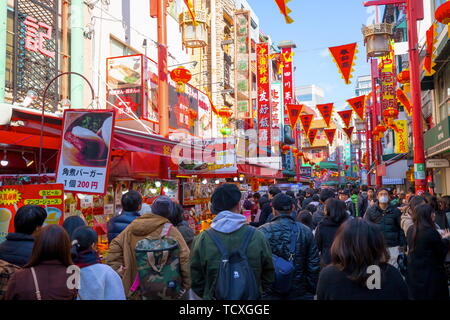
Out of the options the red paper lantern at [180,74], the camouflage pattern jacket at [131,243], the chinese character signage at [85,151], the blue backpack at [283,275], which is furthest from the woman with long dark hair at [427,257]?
the red paper lantern at [180,74]

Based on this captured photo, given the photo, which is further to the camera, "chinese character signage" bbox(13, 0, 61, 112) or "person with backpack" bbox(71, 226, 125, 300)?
"chinese character signage" bbox(13, 0, 61, 112)

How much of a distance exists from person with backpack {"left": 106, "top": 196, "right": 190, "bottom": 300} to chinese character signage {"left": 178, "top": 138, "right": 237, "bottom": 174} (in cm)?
686

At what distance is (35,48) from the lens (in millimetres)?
10523

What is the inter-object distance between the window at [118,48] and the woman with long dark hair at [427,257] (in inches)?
503

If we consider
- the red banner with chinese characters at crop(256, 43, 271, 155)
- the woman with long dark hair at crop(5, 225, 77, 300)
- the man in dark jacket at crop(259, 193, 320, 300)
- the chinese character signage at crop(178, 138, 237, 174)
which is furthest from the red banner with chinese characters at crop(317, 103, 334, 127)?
the woman with long dark hair at crop(5, 225, 77, 300)

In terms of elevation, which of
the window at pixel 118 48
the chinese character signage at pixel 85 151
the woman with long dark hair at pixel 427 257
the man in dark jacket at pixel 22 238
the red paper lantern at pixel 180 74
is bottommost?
the woman with long dark hair at pixel 427 257

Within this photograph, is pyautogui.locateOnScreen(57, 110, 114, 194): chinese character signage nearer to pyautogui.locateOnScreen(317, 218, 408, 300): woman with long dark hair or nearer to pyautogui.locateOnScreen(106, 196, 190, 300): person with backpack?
pyautogui.locateOnScreen(106, 196, 190, 300): person with backpack

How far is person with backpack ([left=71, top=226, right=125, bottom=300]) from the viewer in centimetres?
325

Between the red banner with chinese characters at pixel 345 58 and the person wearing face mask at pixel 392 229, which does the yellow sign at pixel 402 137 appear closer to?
the red banner with chinese characters at pixel 345 58

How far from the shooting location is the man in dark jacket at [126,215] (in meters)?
5.63

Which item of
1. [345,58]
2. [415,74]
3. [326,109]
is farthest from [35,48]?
[326,109]

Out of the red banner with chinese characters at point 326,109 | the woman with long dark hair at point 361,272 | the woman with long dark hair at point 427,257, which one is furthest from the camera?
the red banner with chinese characters at point 326,109

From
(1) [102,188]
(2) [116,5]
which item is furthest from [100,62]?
(1) [102,188]

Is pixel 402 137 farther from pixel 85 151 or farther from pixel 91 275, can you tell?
pixel 91 275
